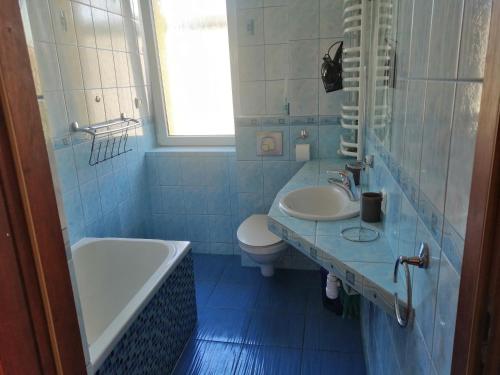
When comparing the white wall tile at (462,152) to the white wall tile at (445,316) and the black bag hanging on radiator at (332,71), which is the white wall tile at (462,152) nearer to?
the white wall tile at (445,316)

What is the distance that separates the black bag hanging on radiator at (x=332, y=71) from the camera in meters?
2.54

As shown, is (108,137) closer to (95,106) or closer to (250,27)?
(95,106)

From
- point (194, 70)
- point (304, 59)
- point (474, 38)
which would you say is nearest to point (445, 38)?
point (474, 38)

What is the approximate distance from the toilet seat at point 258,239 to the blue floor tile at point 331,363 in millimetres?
697

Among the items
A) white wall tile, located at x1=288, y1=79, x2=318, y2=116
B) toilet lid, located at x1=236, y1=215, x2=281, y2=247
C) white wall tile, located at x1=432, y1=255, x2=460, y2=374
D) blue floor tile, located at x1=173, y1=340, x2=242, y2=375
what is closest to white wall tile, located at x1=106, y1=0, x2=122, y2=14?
white wall tile, located at x1=288, y1=79, x2=318, y2=116

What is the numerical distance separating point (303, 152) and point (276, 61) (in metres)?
0.68

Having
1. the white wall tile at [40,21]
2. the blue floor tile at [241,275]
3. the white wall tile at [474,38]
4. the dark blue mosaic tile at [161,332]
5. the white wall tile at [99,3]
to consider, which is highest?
the white wall tile at [99,3]

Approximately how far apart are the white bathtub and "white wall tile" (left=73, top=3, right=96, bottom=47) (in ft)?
4.12

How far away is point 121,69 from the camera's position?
113 inches

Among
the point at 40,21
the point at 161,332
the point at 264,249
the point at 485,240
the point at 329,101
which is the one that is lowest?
the point at 161,332

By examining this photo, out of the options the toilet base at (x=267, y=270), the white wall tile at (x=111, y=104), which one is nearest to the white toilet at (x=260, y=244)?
the toilet base at (x=267, y=270)

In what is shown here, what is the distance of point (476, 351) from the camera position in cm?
62

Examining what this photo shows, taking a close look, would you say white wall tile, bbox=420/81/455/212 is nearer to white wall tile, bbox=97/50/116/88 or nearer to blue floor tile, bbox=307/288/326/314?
blue floor tile, bbox=307/288/326/314

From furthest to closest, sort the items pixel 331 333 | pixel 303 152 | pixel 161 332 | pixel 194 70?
1. pixel 194 70
2. pixel 303 152
3. pixel 331 333
4. pixel 161 332
